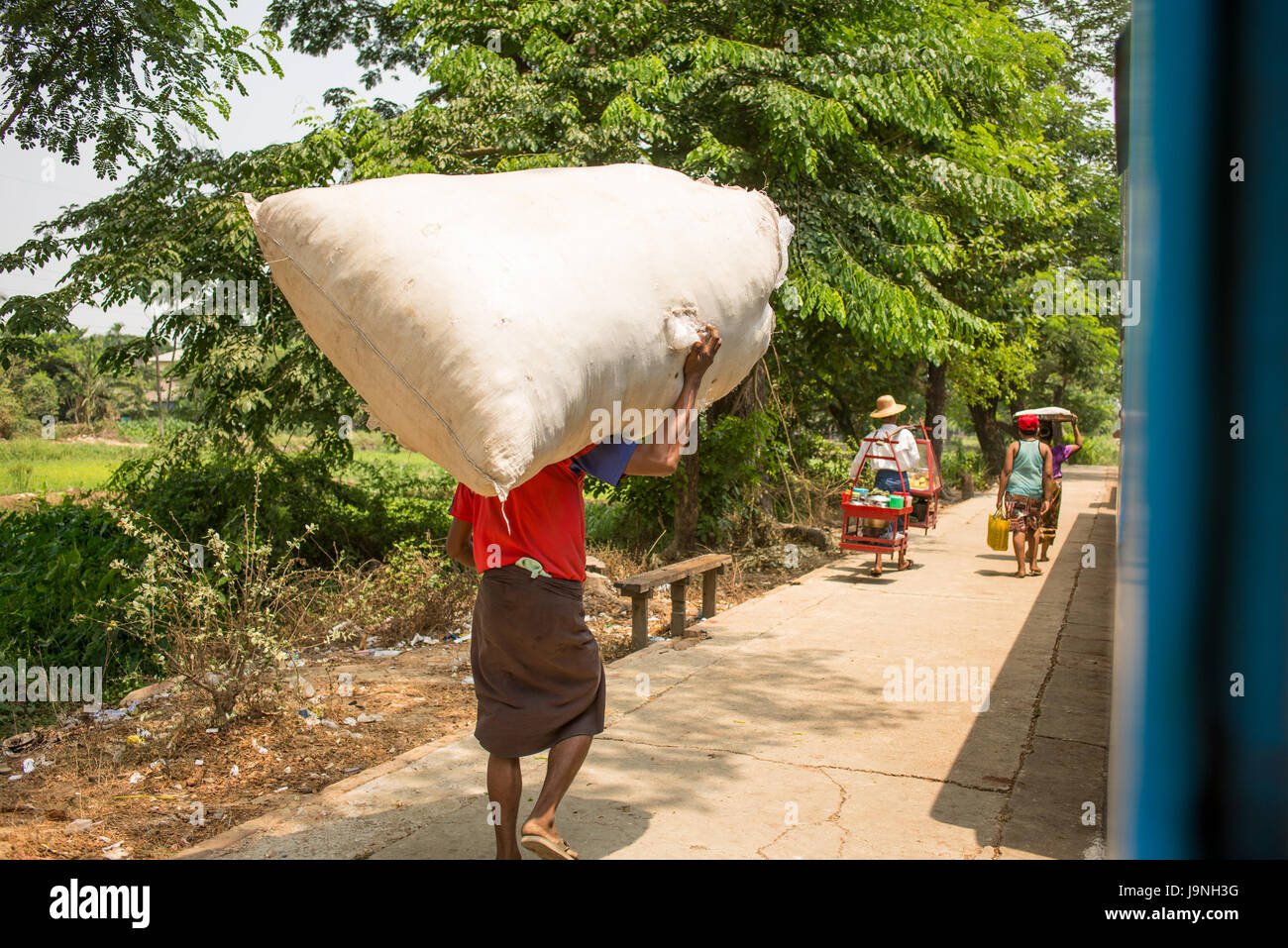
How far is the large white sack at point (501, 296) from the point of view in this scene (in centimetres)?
265

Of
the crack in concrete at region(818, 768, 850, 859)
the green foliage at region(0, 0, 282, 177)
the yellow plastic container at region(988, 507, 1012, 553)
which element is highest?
the green foliage at region(0, 0, 282, 177)

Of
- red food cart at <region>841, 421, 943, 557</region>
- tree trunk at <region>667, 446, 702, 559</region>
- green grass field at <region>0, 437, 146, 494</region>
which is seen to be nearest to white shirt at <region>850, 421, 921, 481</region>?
red food cart at <region>841, 421, 943, 557</region>

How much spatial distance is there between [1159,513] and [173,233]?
29.2ft

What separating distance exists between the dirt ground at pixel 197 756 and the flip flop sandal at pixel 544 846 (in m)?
1.62

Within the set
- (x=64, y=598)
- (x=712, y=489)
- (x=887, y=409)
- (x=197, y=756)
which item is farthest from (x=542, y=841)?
(x=712, y=489)

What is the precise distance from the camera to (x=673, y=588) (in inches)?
290

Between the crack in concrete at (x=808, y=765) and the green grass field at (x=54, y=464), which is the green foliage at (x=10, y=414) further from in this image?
the crack in concrete at (x=808, y=765)

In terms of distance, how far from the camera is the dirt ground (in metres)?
4.14

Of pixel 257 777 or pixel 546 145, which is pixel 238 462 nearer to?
pixel 546 145

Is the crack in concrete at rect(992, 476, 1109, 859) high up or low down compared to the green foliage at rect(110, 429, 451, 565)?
down

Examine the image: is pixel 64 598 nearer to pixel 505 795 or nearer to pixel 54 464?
pixel 505 795

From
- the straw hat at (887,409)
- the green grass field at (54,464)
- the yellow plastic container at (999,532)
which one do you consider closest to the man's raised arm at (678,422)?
the straw hat at (887,409)

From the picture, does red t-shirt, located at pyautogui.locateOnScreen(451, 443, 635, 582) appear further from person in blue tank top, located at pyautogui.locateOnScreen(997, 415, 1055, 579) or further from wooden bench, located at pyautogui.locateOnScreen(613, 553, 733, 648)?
person in blue tank top, located at pyautogui.locateOnScreen(997, 415, 1055, 579)

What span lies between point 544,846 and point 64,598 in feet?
21.9
